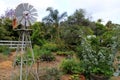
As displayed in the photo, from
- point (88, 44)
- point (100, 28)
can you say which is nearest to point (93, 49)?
point (88, 44)

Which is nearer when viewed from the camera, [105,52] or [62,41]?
[105,52]

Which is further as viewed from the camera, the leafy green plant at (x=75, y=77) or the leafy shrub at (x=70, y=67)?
the leafy shrub at (x=70, y=67)

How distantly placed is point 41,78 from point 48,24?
37.9ft

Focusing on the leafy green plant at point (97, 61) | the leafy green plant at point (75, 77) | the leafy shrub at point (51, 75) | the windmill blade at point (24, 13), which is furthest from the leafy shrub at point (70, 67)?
the windmill blade at point (24, 13)

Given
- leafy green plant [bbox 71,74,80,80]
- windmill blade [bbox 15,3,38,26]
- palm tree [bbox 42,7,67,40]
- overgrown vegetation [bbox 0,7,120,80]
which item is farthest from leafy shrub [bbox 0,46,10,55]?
windmill blade [bbox 15,3,38,26]

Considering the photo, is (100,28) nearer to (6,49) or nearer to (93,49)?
(6,49)

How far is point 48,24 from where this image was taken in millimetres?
19078

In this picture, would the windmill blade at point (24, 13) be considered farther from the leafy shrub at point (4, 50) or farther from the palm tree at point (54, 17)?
the palm tree at point (54, 17)

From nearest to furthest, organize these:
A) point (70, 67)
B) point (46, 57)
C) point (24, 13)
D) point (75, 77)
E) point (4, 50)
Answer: point (24, 13), point (75, 77), point (70, 67), point (46, 57), point (4, 50)

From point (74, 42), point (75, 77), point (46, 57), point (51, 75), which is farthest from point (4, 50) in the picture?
point (75, 77)

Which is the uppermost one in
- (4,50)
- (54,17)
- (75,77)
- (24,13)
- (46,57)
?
(54,17)

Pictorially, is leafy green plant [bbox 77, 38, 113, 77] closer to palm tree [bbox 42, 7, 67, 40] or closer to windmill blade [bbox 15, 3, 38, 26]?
windmill blade [bbox 15, 3, 38, 26]

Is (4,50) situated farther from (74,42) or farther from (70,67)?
(70,67)

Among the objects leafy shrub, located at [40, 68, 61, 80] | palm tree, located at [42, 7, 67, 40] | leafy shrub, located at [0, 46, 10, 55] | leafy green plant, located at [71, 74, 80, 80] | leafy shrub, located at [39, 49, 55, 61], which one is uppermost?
palm tree, located at [42, 7, 67, 40]
